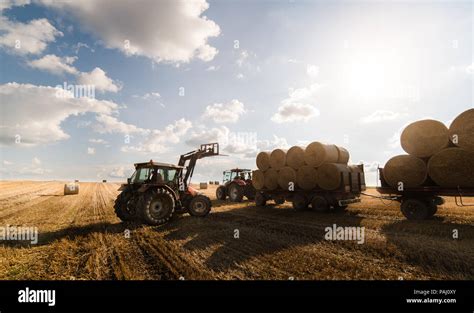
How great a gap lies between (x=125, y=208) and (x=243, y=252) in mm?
6513

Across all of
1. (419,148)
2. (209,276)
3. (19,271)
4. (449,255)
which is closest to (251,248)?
(209,276)

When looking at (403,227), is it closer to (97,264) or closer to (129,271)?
(129,271)

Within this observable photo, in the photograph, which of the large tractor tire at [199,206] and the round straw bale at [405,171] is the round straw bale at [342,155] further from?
the large tractor tire at [199,206]

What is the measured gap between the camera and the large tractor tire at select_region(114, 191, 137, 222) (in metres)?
10.3

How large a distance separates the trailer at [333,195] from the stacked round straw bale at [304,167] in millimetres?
255

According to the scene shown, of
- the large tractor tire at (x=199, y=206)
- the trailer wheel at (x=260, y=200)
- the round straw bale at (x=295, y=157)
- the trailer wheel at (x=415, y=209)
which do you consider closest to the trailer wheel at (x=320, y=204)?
the round straw bale at (x=295, y=157)

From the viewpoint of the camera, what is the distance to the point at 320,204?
12.6m

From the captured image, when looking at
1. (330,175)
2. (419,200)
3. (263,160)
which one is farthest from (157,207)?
(419,200)

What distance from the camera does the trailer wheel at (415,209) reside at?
9977 millimetres

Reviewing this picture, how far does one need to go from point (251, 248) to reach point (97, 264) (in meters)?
3.52

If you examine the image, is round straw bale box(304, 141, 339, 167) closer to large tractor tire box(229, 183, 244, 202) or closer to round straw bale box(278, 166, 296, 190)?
round straw bale box(278, 166, 296, 190)

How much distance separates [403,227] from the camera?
28.6 ft

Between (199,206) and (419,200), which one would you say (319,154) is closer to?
(419,200)

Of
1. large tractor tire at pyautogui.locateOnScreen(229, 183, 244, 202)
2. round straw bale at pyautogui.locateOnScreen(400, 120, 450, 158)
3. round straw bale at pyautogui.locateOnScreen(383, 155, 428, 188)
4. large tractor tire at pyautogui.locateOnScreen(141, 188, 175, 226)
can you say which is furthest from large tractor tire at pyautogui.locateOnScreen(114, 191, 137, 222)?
round straw bale at pyautogui.locateOnScreen(400, 120, 450, 158)
